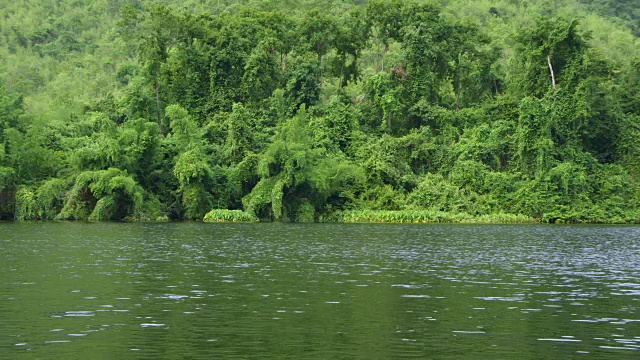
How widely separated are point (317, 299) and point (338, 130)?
5066 cm

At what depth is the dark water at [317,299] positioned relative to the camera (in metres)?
15.1

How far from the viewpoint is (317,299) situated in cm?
2103

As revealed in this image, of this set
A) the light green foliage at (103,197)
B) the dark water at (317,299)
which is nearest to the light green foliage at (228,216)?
the light green foliage at (103,197)

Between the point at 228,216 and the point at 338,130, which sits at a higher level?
the point at 338,130

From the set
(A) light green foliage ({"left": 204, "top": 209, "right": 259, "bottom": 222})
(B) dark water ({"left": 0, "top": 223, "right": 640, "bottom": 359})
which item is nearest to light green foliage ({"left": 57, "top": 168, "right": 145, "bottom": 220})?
(A) light green foliage ({"left": 204, "top": 209, "right": 259, "bottom": 222})

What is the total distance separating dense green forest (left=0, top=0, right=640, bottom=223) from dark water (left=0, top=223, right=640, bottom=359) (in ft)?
74.5

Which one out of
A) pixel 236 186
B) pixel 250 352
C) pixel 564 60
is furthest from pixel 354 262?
pixel 564 60

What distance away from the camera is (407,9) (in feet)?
245

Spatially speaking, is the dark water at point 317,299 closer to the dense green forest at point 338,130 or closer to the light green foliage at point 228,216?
the light green foliage at point 228,216

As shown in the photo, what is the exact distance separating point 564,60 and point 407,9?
48.7ft

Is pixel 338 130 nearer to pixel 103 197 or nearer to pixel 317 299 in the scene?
pixel 103 197

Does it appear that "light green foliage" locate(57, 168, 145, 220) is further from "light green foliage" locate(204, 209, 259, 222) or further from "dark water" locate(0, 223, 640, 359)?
"dark water" locate(0, 223, 640, 359)

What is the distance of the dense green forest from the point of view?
205 ft

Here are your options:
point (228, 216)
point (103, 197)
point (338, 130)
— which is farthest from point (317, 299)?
point (338, 130)
